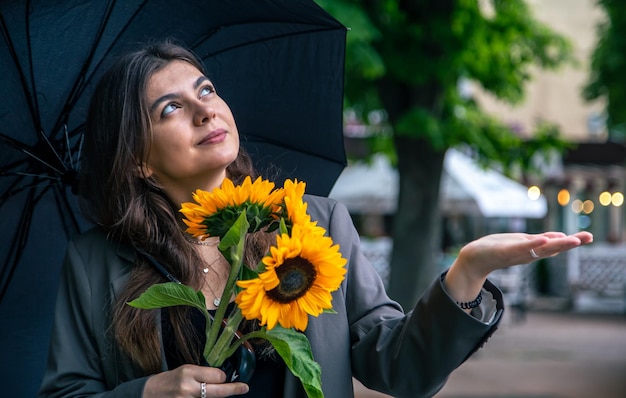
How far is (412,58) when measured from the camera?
29.9ft

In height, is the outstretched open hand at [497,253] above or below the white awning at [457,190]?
below

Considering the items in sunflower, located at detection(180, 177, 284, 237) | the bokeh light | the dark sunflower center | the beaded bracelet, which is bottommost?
the beaded bracelet

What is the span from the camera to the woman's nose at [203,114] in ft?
6.94

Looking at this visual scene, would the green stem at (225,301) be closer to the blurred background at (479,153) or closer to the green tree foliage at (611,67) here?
the blurred background at (479,153)

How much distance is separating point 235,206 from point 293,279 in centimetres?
22

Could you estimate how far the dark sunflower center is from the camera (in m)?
1.68

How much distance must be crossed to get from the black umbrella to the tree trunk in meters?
7.29

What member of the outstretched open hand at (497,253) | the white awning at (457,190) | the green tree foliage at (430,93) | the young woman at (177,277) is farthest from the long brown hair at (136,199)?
the white awning at (457,190)

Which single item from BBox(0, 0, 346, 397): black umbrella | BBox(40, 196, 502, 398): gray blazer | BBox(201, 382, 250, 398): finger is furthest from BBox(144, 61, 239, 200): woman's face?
BBox(201, 382, 250, 398): finger

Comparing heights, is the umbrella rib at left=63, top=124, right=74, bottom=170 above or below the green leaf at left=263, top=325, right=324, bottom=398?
above

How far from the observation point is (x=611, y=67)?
16.0 meters

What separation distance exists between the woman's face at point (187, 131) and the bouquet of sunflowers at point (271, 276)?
29cm

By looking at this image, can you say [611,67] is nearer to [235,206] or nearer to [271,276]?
[235,206]

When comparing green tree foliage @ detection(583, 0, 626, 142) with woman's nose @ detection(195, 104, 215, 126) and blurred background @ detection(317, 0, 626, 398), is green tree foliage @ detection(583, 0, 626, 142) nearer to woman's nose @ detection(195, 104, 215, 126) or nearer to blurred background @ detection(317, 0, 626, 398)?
blurred background @ detection(317, 0, 626, 398)
